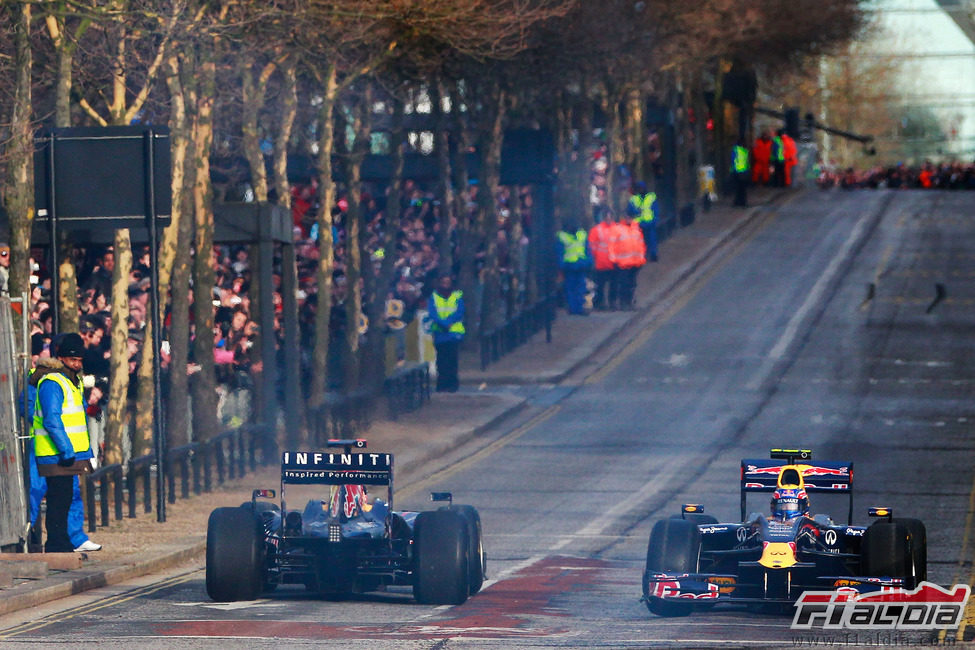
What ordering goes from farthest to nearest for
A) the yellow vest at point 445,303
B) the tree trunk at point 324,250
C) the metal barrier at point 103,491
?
the yellow vest at point 445,303, the tree trunk at point 324,250, the metal barrier at point 103,491

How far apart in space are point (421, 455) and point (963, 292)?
70.4 ft

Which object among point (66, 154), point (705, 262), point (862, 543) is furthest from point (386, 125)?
point (862, 543)

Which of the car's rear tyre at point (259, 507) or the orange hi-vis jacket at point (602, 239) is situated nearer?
the car's rear tyre at point (259, 507)

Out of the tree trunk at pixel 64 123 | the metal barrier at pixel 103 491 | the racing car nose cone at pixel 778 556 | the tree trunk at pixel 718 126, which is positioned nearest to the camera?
the racing car nose cone at pixel 778 556

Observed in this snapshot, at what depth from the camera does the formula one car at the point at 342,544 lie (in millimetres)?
14148

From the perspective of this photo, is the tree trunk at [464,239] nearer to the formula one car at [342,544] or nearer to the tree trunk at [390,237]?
the tree trunk at [390,237]

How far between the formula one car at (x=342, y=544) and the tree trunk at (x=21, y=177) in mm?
5643

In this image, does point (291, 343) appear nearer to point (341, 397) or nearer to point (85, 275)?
point (341, 397)

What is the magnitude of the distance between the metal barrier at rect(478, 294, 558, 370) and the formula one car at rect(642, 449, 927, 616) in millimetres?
A: 19711

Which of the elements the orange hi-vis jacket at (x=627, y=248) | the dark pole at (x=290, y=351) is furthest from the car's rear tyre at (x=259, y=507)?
the orange hi-vis jacket at (x=627, y=248)

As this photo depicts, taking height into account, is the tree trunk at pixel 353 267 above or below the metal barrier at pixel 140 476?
above

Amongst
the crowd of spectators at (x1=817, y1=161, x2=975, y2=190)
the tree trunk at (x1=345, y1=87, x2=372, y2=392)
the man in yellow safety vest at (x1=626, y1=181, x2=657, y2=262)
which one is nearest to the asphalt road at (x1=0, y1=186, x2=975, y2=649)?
the man in yellow safety vest at (x1=626, y1=181, x2=657, y2=262)

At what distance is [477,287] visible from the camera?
40844 mm

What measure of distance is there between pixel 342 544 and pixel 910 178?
6681 centimetres
